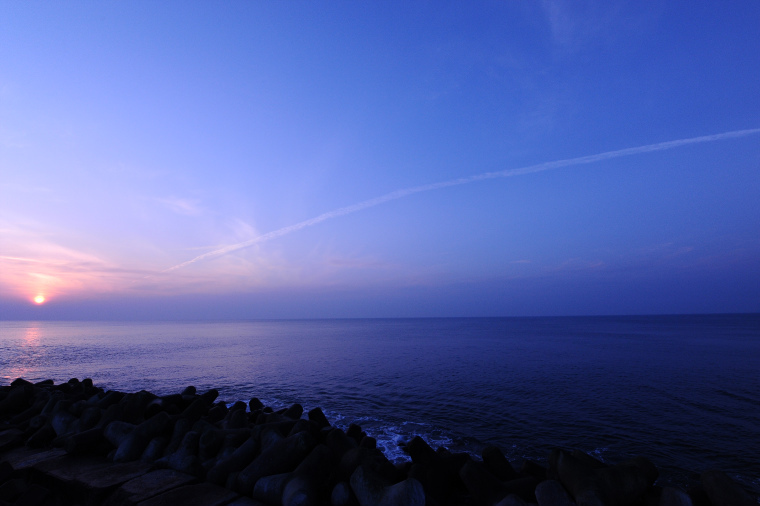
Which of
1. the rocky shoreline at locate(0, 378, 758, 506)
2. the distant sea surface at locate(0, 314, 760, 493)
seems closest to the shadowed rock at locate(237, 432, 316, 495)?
the rocky shoreline at locate(0, 378, 758, 506)

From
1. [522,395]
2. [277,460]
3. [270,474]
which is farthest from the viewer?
[522,395]

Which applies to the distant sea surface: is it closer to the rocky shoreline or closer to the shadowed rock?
the rocky shoreline

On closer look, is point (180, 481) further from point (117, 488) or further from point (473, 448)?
point (473, 448)

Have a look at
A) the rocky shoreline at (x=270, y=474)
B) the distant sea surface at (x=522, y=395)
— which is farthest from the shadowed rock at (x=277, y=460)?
the distant sea surface at (x=522, y=395)

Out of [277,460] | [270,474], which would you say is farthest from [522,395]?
[270,474]

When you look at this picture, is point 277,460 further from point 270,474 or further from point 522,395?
point 522,395

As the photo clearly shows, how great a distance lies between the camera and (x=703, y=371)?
84.4 ft

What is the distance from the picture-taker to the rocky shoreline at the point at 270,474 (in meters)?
5.98

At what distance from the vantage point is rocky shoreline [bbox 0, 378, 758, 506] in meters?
5.98

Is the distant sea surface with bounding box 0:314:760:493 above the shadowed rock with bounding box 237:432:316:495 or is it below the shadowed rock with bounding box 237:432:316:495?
below

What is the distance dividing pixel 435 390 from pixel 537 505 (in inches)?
590

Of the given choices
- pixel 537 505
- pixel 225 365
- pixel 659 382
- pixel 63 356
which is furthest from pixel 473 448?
pixel 63 356

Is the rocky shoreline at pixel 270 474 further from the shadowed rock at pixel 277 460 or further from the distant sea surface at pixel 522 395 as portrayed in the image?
the distant sea surface at pixel 522 395

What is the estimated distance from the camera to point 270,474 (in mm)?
6863
